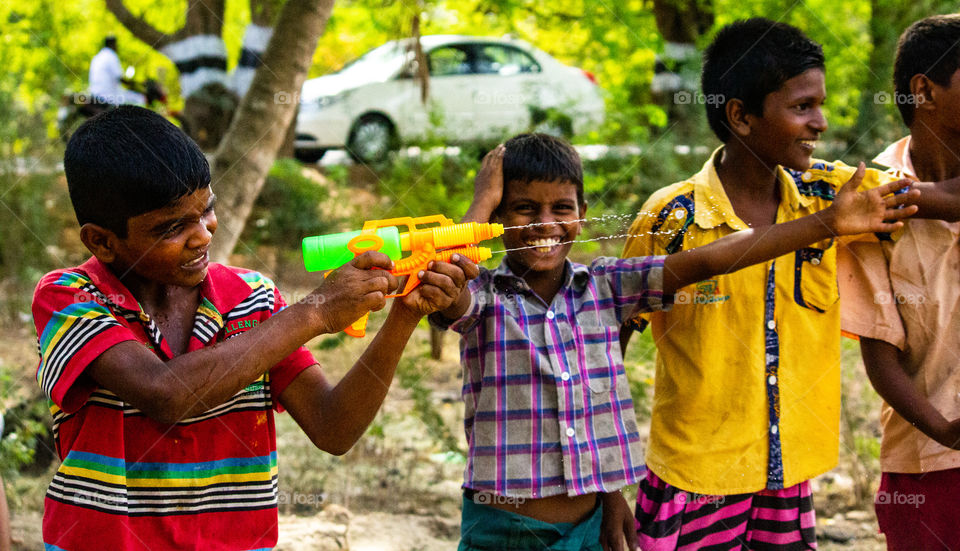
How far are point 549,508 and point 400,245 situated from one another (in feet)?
3.27

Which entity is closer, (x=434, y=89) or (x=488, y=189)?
(x=488, y=189)

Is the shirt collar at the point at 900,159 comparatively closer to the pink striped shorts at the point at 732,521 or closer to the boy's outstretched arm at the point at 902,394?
the boy's outstretched arm at the point at 902,394

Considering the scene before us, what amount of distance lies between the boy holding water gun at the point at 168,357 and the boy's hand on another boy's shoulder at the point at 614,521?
0.92 meters

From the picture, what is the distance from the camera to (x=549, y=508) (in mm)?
2484

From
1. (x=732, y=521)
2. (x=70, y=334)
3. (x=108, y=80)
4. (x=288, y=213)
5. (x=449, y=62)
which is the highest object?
(x=449, y=62)

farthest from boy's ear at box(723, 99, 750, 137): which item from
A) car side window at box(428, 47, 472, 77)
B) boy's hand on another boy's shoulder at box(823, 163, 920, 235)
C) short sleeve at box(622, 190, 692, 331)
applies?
car side window at box(428, 47, 472, 77)

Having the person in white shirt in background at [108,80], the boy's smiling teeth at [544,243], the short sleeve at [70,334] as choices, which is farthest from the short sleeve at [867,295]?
the person in white shirt in background at [108,80]

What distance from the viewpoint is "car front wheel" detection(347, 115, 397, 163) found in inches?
365

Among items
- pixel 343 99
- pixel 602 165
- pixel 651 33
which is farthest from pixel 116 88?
pixel 651 33

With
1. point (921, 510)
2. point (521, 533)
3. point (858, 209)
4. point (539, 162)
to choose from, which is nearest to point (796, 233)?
point (858, 209)

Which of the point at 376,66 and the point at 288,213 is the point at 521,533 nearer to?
the point at 288,213

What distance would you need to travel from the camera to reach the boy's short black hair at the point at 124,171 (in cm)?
181

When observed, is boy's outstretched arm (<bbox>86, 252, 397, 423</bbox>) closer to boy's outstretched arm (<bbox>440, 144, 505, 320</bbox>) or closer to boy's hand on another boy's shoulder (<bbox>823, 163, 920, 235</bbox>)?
boy's outstretched arm (<bbox>440, 144, 505, 320</bbox>)

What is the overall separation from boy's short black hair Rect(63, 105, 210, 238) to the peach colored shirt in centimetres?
205
